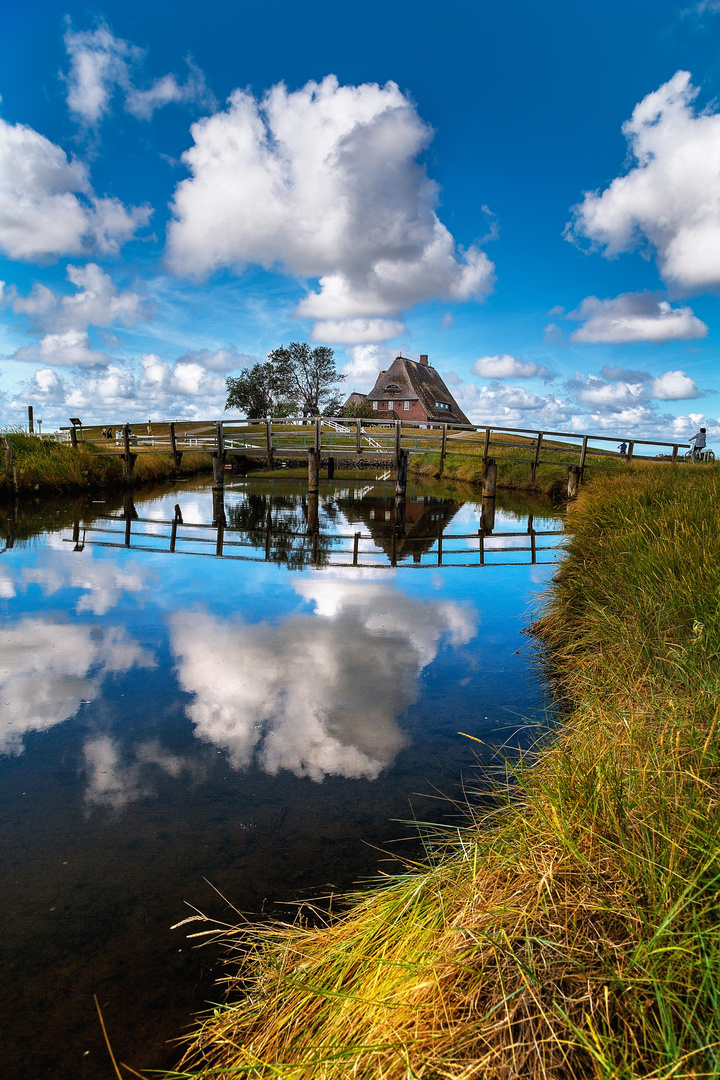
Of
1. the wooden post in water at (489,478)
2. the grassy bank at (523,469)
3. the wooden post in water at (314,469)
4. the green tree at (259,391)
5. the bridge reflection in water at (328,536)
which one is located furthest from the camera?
the green tree at (259,391)

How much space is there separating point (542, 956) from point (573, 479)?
21889 mm

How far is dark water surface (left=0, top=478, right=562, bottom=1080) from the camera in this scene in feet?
7.43

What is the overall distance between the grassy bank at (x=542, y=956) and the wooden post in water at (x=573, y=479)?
66.2ft

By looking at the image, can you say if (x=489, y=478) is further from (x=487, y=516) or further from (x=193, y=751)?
(x=193, y=751)

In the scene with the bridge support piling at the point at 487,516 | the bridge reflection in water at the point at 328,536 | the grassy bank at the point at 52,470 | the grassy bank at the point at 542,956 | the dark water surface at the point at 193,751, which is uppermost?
the grassy bank at the point at 52,470

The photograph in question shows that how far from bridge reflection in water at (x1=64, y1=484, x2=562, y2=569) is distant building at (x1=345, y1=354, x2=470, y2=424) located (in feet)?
147

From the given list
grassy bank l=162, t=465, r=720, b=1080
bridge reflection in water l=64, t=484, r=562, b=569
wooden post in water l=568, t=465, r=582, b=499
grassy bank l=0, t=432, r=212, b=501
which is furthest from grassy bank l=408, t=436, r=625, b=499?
grassy bank l=162, t=465, r=720, b=1080

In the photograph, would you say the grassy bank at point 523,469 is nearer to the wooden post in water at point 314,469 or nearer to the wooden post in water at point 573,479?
the wooden post in water at point 573,479

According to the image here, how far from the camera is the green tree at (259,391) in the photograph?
58969 millimetres

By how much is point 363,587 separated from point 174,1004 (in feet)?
21.0

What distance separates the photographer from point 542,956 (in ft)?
4.61

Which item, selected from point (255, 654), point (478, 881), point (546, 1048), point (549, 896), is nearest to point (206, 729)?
point (255, 654)

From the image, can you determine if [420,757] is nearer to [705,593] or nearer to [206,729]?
[206,729]

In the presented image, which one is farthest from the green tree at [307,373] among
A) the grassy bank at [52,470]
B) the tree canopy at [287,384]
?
the grassy bank at [52,470]
